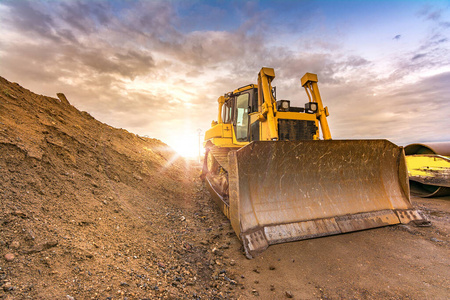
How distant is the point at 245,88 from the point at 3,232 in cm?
564

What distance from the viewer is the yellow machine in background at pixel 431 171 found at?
5.89 metres

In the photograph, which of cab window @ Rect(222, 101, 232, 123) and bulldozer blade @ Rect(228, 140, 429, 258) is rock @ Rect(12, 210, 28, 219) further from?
cab window @ Rect(222, 101, 232, 123)

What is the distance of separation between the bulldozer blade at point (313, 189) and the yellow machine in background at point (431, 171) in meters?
2.86

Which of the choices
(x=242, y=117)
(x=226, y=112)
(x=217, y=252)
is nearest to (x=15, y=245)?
(x=217, y=252)

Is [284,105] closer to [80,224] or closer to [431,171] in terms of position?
[80,224]

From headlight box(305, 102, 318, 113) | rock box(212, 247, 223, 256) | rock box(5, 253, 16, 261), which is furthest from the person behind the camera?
headlight box(305, 102, 318, 113)

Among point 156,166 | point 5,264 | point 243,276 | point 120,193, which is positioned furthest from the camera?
point 156,166

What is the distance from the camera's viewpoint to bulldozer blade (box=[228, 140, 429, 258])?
10.6ft

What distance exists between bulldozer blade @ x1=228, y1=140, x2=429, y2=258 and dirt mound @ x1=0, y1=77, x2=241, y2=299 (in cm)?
86

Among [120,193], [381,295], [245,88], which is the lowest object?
[381,295]

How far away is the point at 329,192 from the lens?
3803 millimetres

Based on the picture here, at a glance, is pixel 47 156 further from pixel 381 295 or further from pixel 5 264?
pixel 381 295

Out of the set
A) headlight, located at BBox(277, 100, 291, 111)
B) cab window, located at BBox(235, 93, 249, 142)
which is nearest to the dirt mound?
cab window, located at BBox(235, 93, 249, 142)

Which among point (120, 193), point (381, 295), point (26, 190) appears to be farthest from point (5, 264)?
point (381, 295)
